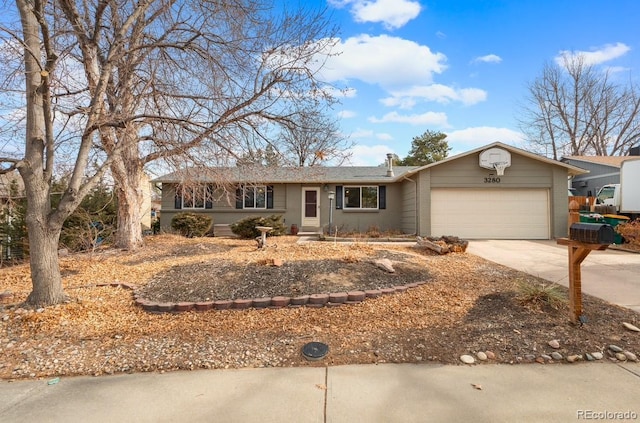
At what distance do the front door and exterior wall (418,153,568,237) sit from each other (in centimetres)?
485

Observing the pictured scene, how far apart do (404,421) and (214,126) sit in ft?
16.4

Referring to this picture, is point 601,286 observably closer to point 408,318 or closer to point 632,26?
point 408,318

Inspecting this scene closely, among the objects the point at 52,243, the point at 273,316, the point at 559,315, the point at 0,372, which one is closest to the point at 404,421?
the point at 273,316

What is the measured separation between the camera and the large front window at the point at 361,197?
50.6 feet

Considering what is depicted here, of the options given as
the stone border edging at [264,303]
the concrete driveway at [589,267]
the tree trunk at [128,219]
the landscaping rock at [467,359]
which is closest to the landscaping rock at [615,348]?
the landscaping rock at [467,359]

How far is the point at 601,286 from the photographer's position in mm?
5398

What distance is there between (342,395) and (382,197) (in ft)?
43.4

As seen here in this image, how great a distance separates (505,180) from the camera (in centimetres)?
1263

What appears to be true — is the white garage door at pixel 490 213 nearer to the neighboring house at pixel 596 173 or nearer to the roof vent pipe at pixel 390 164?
the roof vent pipe at pixel 390 164

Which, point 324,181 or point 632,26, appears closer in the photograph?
point 632,26

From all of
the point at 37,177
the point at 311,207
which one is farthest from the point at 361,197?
the point at 37,177

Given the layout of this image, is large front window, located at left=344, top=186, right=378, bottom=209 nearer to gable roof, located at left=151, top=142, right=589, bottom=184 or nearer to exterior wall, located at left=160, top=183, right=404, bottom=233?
exterior wall, located at left=160, top=183, right=404, bottom=233

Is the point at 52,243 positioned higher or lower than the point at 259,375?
higher

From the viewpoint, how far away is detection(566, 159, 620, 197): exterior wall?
18448 mm
